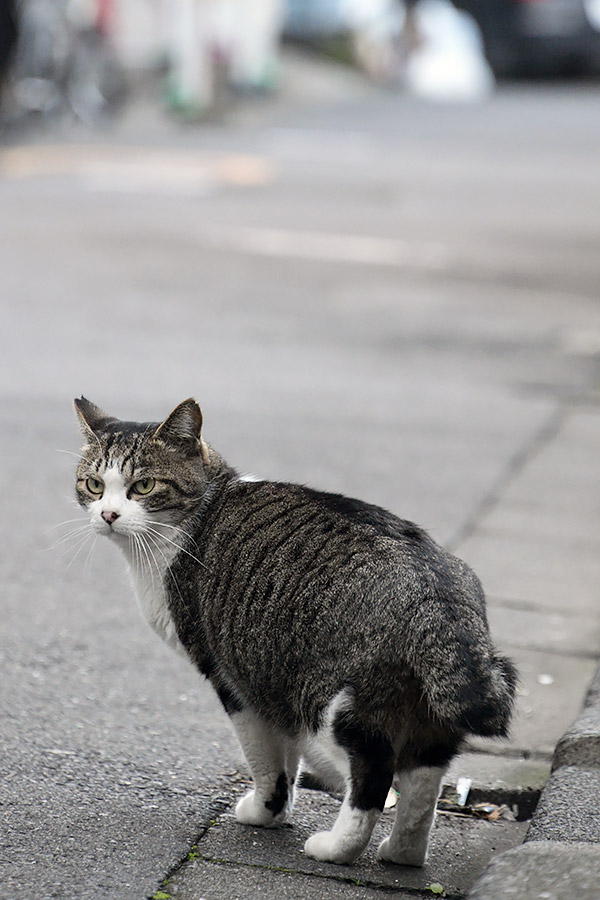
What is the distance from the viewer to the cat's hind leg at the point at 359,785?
2.93m

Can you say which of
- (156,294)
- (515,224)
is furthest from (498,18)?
(156,294)

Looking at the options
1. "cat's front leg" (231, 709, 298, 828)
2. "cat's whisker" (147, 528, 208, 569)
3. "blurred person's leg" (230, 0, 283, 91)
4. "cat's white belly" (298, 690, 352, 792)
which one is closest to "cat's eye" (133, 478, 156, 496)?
"cat's whisker" (147, 528, 208, 569)

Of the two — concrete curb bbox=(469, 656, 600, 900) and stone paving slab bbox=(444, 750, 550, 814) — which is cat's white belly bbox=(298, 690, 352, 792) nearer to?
concrete curb bbox=(469, 656, 600, 900)

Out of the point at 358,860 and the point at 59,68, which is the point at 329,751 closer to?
the point at 358,860

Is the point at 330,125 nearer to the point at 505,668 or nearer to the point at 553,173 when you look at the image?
the point at 553,173

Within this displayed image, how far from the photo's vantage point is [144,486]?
11.2 ft

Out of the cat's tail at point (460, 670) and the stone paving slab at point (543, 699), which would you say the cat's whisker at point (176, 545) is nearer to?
the cat's tail at point (460, 670)

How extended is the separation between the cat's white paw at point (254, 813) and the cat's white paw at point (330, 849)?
21cm

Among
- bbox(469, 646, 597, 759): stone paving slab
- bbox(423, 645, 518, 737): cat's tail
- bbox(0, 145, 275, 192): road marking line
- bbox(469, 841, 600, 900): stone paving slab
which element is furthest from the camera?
bbox(0, 145, 275, 192): road marking line

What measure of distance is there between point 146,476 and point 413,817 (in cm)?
105

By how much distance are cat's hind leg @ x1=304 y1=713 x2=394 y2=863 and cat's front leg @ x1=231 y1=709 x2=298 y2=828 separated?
0.88 ft

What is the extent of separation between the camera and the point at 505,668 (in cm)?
303

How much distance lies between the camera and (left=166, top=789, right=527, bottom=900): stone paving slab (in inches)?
120

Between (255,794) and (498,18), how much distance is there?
2542 cm
